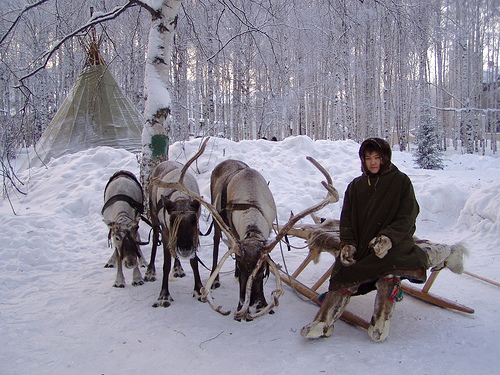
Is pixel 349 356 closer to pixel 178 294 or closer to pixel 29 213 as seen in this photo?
pixel 178 294

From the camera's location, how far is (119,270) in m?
4.32

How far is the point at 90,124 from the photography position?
10.9 m

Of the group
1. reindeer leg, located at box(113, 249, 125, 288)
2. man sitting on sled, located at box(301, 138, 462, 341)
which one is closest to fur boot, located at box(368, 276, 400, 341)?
man sitting on sled, located at box(301, 138, 462, 341)

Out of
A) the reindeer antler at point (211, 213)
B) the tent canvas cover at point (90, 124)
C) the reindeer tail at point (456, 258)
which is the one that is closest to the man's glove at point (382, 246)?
the reindeer tail at point (456, 258)

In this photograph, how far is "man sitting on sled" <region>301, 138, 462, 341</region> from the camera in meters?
2.90

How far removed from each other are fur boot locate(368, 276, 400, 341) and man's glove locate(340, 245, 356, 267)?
0.97ft

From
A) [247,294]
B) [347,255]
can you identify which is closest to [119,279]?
[247,294]

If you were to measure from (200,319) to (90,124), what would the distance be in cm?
927

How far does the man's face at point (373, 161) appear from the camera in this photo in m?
3.10

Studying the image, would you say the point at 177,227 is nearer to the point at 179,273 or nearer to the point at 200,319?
the point at 200,319

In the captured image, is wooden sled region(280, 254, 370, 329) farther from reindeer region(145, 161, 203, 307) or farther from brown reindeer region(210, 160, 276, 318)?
reindeer region(145, 161, 203, 307)

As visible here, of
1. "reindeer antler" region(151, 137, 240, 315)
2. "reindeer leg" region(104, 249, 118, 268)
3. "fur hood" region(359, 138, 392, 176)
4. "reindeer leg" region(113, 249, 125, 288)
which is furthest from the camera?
"reindeer leg" region(104, 249, 118, 268)

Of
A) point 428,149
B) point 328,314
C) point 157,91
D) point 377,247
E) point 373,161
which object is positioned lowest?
point 328,314

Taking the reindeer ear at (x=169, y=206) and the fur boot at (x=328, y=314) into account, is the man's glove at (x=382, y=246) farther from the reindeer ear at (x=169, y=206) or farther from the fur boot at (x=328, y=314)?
the reindeer ear at (x=169, y=206)
